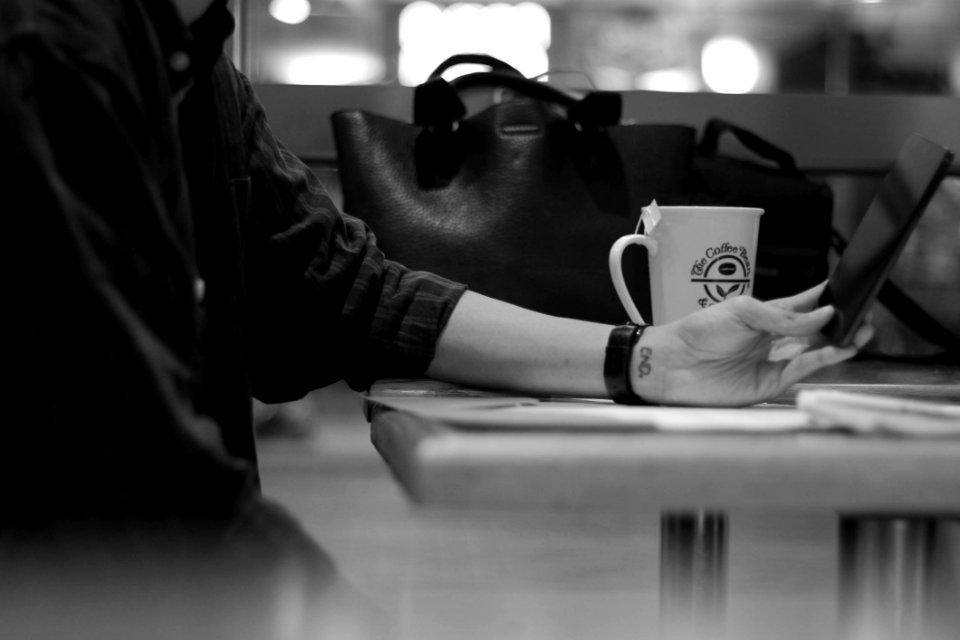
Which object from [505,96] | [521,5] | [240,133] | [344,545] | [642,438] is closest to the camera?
[642,438]

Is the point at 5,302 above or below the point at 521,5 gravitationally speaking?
below

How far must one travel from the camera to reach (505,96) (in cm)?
145

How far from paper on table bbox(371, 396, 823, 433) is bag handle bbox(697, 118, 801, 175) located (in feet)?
2.30

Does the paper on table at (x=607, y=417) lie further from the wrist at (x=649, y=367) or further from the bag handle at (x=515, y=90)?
the bag handle at (x=515, y=90)

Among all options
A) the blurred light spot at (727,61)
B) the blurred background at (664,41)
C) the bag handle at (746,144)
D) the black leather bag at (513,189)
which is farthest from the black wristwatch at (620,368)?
the blurred light spot at (727,61)

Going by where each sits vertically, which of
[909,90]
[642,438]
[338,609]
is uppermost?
[909,90]

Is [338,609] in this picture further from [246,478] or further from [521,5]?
[521,5]

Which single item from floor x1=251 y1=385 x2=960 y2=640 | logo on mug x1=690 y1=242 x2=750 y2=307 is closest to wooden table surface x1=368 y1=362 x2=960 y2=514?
logo on mug x1=690 y1=242 x2=750 y2=307

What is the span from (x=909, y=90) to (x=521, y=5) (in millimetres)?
2096

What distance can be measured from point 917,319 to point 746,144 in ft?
1.08

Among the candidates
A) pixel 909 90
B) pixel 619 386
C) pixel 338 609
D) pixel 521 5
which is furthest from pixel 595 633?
pixel 909 90

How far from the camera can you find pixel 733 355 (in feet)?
2.46

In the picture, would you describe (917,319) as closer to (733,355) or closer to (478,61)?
(733,355)

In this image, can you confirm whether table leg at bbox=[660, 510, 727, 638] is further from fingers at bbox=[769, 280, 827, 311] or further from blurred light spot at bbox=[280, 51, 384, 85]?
blurred light spot at bbox=[280, 51, 384, 85]
